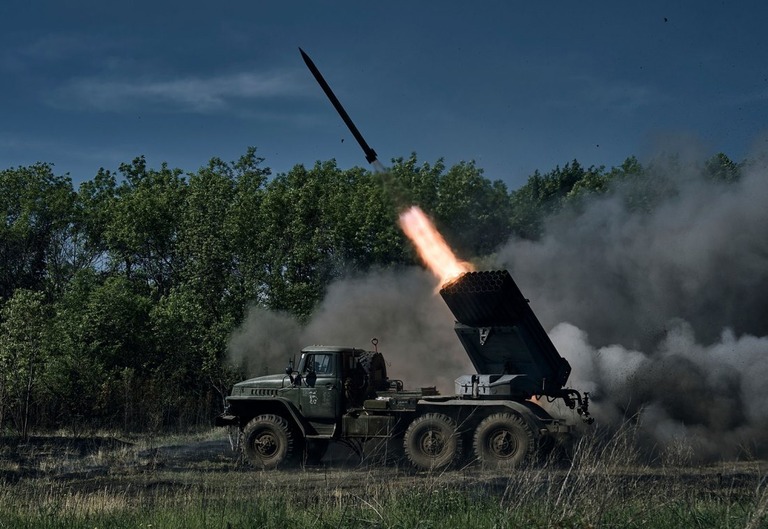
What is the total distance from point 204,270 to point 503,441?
2087 cm

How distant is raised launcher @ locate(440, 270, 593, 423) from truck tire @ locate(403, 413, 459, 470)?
872 millimetres

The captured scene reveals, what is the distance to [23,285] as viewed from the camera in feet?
145

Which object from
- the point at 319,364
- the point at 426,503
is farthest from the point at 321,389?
the point at 426,503

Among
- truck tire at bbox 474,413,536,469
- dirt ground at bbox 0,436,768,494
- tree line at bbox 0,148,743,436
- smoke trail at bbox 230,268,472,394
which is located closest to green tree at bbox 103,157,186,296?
tree line at bbox 0,148,743,436

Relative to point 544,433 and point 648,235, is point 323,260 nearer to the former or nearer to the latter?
point 648,235

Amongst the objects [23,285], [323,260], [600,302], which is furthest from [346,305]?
[23,285]

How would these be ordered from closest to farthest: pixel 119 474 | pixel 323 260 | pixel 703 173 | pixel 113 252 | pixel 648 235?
pixel 119 474 → pixel 648 235 → pixel 703 173 → pixel 323 260 → pixel 113 252

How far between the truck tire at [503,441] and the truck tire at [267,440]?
14.2ft

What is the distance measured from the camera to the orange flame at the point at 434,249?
71.1ft

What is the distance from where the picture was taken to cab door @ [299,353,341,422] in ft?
62.2

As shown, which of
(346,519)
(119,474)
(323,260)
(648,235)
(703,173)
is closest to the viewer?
(346,519)

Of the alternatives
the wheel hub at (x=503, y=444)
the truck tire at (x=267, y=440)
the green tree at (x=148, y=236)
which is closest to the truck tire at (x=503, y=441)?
the wheel hub at (x=503, y=444)

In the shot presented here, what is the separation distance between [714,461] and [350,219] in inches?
772

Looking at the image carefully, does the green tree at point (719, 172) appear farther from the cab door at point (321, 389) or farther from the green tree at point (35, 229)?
the green tree at point (35, 229)
